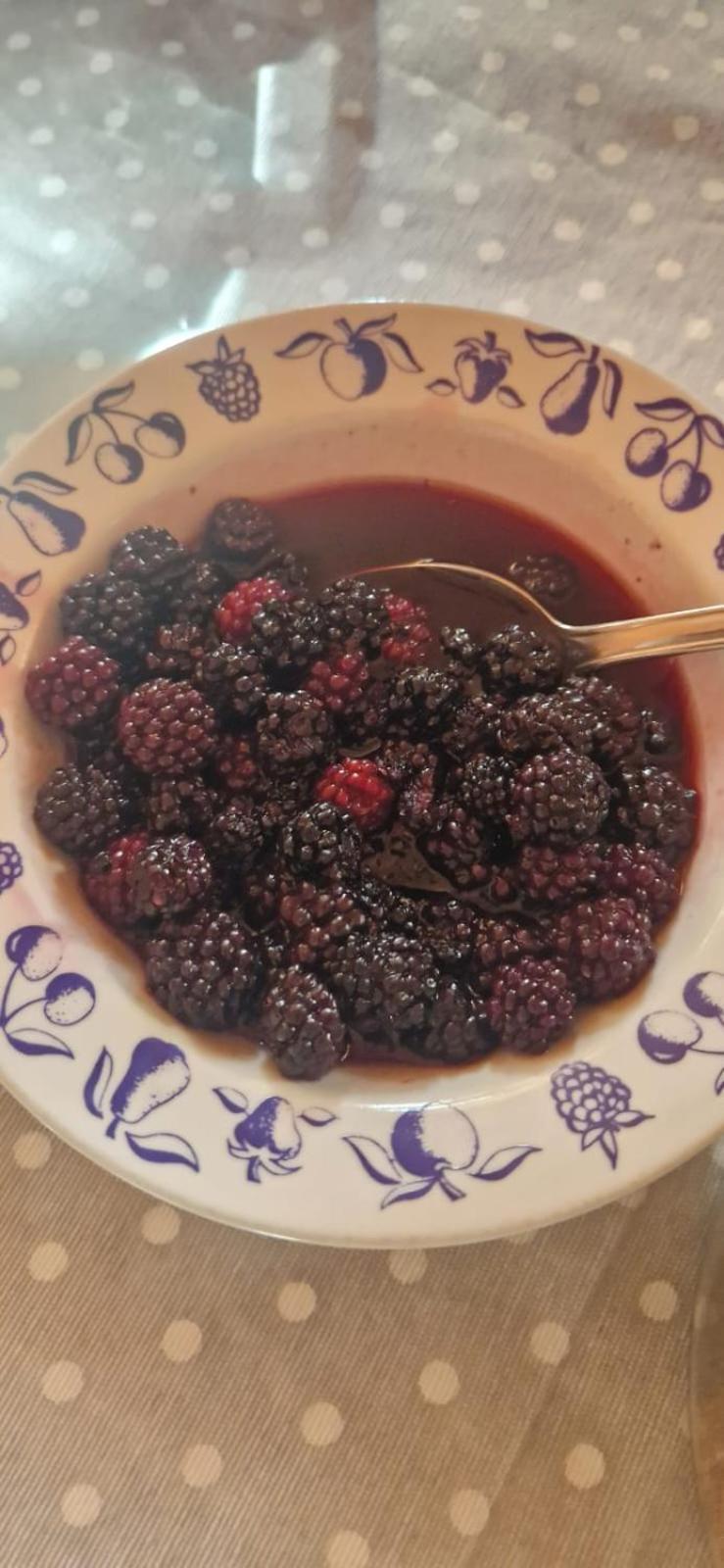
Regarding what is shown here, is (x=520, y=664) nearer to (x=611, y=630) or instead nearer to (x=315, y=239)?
(x=611, y=630)

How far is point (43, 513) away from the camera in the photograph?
971 mm

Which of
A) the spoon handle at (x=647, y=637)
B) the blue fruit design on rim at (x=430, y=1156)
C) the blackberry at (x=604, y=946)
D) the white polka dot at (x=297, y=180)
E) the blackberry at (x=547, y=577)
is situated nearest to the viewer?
the blue fruit design on rim at (x=430, y=1156)

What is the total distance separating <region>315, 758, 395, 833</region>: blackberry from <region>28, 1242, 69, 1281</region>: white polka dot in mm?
417

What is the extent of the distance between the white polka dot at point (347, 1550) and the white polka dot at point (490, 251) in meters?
1.27

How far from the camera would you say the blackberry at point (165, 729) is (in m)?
0.91

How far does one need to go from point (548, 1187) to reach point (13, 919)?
444 millimetres

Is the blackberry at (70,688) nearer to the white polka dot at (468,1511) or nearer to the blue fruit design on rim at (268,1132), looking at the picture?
the blue fruit design on rim at (268,1132)

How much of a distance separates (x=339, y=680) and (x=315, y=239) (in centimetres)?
64

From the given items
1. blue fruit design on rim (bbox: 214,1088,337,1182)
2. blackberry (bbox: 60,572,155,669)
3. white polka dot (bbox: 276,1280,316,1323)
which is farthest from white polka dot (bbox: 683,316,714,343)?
white polka dot (bbox: 276,1280,316,1323)

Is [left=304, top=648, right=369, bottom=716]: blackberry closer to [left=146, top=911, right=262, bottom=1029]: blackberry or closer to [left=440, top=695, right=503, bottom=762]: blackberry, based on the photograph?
[left=440, top=695, right=503, bottom=762]: blackberry

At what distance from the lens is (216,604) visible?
1019mm

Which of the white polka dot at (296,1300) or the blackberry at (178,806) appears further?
the blackberry at (178,806)

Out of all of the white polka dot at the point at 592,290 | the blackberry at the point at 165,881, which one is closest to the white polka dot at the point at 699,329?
the white polka dot at the point at 592,290

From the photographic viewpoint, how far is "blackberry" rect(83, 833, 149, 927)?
866mm
